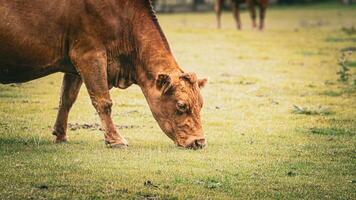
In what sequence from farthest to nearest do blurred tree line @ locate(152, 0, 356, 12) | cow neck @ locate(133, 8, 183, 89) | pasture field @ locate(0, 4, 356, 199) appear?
blurred tree line @ locate(152, 0, 356, 12) → cow neck @ locate(133, 8, 183, 89) → pasture field @ locate(0, 4, 356, 199)

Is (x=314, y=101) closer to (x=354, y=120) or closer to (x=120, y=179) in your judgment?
(x=354, y=120)

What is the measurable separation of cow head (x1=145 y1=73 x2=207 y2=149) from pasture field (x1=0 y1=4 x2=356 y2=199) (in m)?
0.22

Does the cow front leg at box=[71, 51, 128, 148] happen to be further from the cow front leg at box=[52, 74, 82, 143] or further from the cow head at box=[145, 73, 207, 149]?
the cow front leg at box=[52, 74, 82, 143]

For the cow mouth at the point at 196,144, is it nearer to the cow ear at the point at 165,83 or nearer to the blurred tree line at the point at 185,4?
the cow ear at the point at 165,83

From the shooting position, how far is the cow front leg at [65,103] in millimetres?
13148

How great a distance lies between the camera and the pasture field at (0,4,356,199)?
10359mm

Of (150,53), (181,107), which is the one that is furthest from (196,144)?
(150,53)

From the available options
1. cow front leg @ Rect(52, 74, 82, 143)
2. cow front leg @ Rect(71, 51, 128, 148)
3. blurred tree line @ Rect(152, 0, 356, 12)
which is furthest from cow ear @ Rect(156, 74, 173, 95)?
blurred tree line @ Rect(152, 0, 356, 12)

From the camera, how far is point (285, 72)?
2306 cm

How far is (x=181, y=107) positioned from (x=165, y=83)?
0.39 meters

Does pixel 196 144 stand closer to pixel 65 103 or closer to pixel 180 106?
pixel 180 106

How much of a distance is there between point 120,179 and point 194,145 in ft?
7.09

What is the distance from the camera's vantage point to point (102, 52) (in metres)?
12.4

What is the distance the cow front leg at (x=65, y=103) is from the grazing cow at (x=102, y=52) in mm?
597
